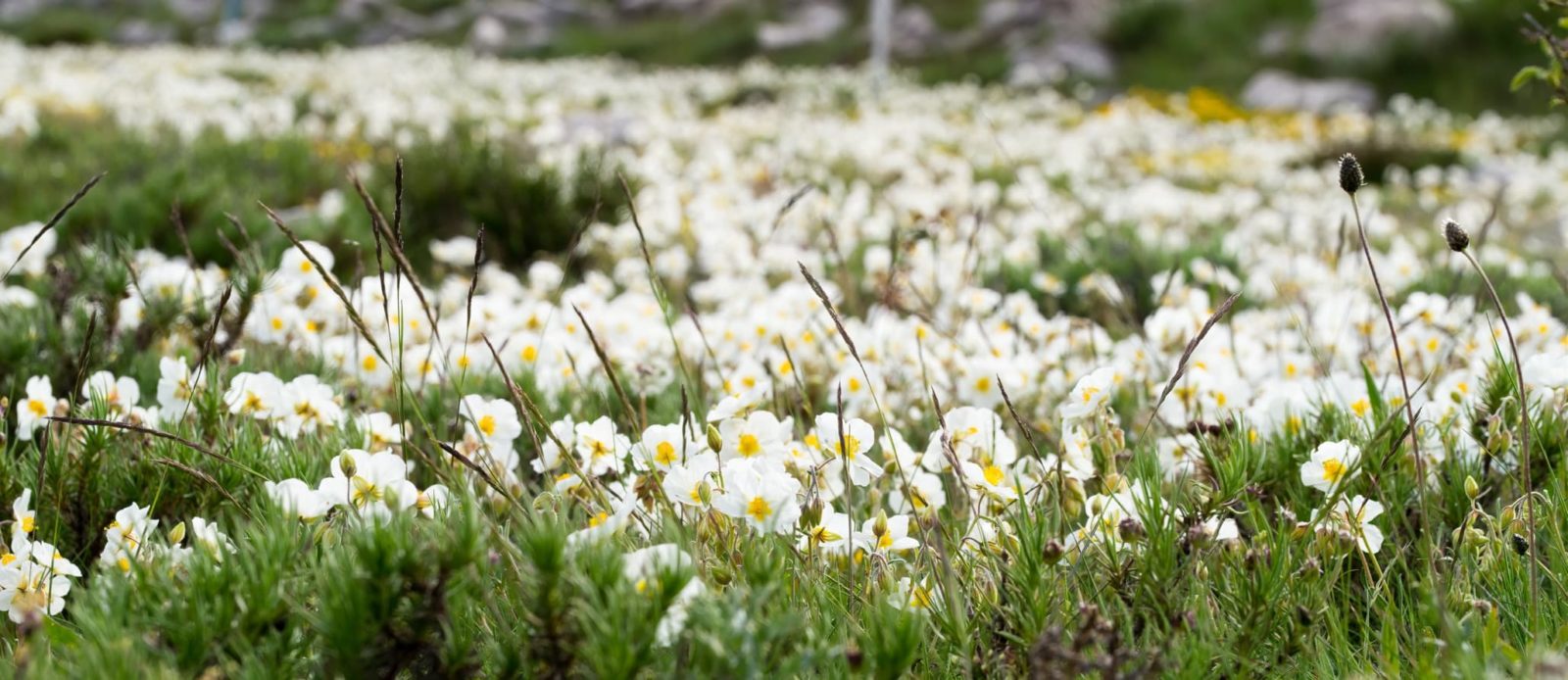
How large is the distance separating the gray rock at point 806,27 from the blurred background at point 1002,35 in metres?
0.06

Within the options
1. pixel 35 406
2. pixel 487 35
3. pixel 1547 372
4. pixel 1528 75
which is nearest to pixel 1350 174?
pixel 1547 372

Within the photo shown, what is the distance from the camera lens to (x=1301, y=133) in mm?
14242

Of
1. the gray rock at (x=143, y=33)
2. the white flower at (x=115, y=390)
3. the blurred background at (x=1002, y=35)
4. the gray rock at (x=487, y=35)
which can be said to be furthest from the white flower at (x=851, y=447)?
the gray rock at (x=143, y=33)

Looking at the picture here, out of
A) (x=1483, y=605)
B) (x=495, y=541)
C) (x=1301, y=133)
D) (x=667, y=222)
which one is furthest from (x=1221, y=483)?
(x=1301, y=133)

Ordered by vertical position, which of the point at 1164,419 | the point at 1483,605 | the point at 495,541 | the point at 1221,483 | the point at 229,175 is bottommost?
the point at 1483,605

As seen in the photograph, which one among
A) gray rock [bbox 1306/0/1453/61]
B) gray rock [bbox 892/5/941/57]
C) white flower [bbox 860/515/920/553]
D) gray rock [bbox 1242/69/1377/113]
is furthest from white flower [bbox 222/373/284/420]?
gray rock [bbox 892/5/941/57]

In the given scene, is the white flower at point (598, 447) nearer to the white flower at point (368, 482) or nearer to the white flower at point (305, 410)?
the white flower at point (368, 482)

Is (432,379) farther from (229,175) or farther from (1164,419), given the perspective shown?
(229,175)

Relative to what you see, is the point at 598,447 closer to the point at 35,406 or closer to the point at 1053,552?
the point at 1053,552

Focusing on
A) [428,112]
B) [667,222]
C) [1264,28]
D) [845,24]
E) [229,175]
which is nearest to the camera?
[667,222]

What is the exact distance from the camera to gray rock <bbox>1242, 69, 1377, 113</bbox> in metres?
18.3

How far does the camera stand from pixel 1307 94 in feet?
61.6

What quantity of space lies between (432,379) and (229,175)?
4.86 metres

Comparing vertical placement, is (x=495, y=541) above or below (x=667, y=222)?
below
